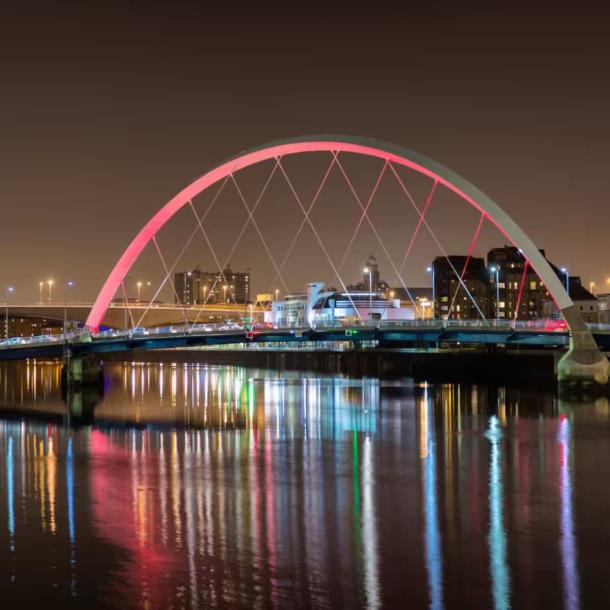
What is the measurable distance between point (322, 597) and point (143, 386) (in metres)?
60.7

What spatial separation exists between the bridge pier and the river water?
492 inches

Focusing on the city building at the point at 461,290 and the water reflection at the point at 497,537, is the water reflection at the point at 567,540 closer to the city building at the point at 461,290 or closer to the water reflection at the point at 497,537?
the water reflection at the point at 497,537

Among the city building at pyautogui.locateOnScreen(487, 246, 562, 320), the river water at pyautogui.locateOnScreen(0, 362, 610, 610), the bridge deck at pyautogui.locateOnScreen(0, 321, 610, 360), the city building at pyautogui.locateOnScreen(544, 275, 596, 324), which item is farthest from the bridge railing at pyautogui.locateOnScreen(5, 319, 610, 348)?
the city building at pyautogui.locateOnScreen(487, 246, 562, 320)

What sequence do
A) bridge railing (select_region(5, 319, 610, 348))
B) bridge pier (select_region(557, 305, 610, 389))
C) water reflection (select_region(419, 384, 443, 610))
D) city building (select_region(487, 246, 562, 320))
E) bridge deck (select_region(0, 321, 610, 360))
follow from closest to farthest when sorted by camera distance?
water reflection (select_region(419, 384, 443, 610)), bridge pier (select_region(557, 305, 610, 389)), bridge deck (select_region(0, 321, 610, 360)), bridge railing (select_region(5, 319, 610, 348)), city building (select_region(487, 246, 562, 320))

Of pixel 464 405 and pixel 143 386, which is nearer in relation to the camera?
pixel 464 405

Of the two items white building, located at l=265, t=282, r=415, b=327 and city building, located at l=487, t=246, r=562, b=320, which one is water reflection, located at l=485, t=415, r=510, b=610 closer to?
white building, located at l=265, t=282, r=415, b=327

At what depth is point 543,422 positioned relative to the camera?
43000 millimetres

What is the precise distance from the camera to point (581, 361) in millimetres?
58219

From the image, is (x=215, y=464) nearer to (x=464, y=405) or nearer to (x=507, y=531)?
(x=507, y=531)

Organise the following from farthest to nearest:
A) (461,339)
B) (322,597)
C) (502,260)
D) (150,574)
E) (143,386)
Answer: (502,260) → (143,386) → (461,339) → (150,574) → (322,597)

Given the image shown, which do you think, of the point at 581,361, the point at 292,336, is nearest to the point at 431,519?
the point at 581,361

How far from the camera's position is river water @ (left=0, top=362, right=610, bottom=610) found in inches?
650

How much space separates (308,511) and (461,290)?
5137 inches

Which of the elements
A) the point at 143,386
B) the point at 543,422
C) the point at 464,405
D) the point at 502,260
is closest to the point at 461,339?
the point at 464,405
